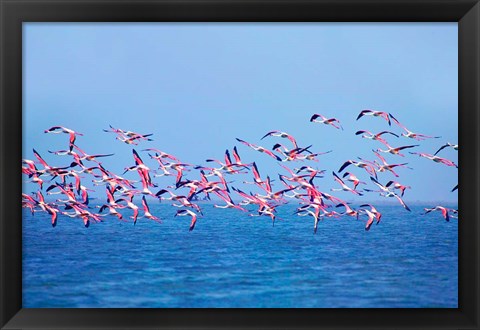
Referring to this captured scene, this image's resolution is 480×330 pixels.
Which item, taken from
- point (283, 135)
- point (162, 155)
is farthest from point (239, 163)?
point (162, 155)

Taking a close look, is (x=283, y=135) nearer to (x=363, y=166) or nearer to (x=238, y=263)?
(x=363, y=166)

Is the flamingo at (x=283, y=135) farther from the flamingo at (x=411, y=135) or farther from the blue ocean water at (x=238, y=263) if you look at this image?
the flamingo at (x=411, y=135)

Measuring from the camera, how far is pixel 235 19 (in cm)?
188

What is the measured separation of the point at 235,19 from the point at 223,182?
69 centimetres

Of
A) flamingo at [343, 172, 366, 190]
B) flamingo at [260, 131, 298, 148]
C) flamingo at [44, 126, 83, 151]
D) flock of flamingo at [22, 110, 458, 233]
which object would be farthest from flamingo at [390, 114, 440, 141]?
flamingo at [44, 126, 83, 151]

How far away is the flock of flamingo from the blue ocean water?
0.05 metres

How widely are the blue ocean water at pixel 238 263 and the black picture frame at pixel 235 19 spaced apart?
5cm

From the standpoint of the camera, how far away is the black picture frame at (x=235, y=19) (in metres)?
1.83

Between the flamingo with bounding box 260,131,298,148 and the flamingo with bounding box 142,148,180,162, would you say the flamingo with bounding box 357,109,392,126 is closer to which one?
the flamingo with bounding box 260,131,298,148

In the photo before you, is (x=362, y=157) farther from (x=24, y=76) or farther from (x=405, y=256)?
(x=24, y=76)

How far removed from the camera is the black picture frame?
1828mm

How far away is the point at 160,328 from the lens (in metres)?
1.84

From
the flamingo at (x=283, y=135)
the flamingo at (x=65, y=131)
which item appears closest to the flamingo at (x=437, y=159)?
the flamingo at (x=283, y=135)

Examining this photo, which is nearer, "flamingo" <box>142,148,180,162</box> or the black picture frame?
the black picture frame
